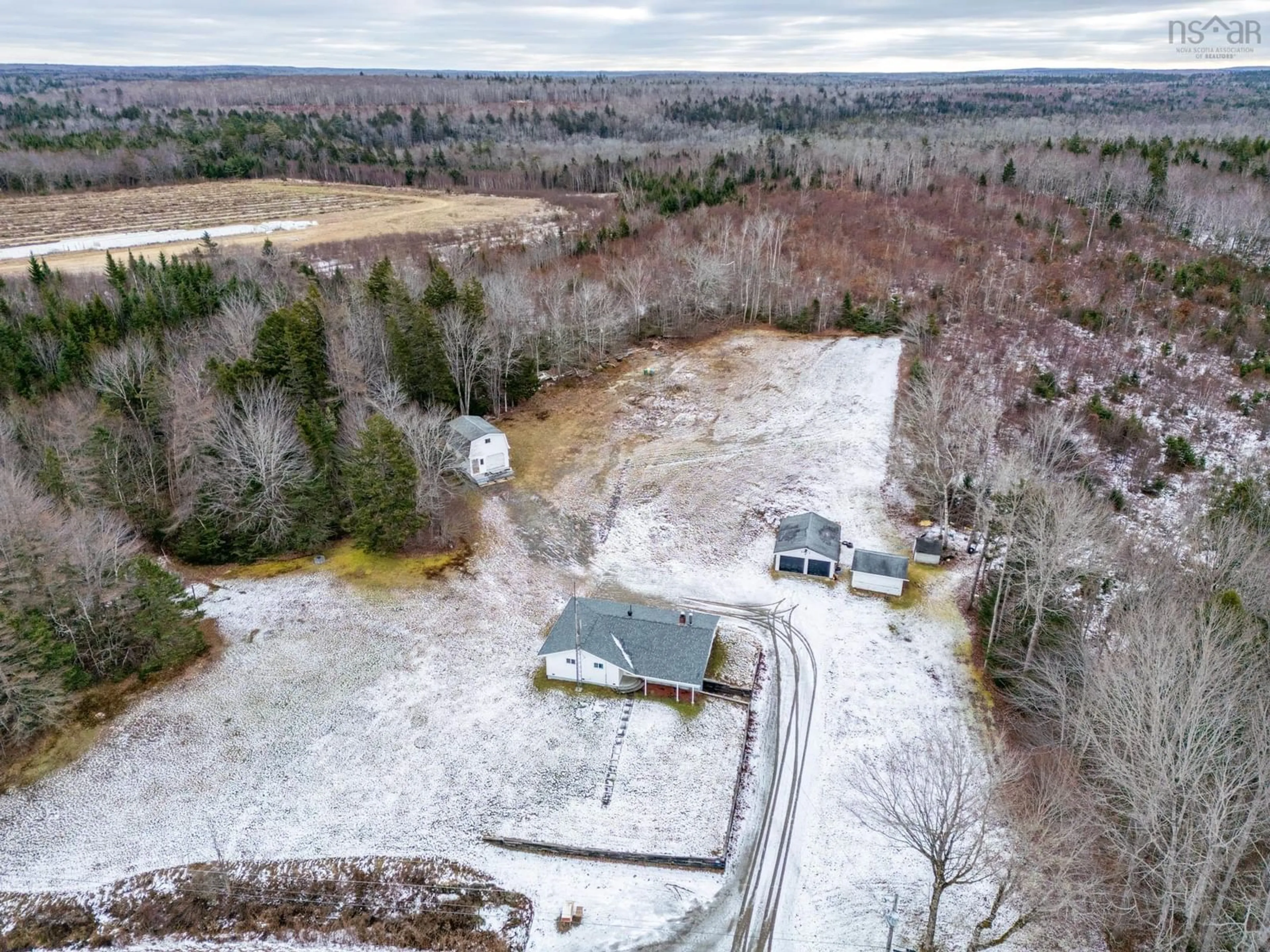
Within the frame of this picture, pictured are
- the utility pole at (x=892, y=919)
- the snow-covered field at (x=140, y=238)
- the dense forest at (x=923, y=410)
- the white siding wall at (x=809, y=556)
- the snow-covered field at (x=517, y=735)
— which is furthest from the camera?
the snow-covered field at (x=140, y=238)

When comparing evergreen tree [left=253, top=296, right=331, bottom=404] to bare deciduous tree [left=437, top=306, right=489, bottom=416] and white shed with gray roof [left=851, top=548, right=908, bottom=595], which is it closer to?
bare deciduous tree [left=437, top=306, right=489, bottom=416]

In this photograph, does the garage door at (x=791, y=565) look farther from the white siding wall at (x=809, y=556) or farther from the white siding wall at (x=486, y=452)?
the white siding wall at (x=486, y=452)

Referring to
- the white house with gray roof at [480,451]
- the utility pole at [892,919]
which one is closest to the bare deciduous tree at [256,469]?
the white house with gray roof at [480,451]

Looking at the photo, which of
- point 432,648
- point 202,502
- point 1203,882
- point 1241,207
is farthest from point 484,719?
point 1241,207

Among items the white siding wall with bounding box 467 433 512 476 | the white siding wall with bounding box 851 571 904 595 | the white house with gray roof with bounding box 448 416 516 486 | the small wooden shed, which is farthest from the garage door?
the white siding wall with bounding box 467 433 512 476

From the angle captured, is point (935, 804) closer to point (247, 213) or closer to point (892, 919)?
point (892, 919)

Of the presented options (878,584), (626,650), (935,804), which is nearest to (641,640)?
(626,650)

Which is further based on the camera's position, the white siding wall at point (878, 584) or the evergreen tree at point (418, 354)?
the evergreen tree at point (418, 354)

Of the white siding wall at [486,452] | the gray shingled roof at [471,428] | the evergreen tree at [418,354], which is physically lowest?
the white siding wall at [486,452]
